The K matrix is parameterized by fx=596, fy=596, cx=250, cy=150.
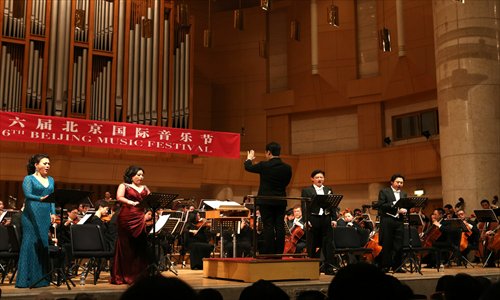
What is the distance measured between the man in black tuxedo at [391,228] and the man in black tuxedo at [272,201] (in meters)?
2.07

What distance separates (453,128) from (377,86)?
13.7 feet

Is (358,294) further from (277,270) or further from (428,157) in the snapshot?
(428,157)

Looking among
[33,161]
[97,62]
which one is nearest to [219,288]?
[33,161]

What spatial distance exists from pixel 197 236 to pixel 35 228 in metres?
5.08

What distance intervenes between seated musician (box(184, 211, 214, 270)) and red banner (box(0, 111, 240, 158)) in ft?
10.8

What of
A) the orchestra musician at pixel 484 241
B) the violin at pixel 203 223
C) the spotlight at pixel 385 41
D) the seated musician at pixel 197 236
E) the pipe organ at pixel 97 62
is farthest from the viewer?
the pipe organ at pixel 97 62

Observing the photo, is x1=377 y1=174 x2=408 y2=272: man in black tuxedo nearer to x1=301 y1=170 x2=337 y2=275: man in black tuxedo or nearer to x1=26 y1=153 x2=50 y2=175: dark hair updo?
x1=301 y1=170 x2=337 y2=275: man in black tuxedo

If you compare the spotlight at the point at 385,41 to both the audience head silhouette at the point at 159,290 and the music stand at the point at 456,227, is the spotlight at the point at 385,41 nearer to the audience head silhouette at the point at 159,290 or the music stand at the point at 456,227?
the music stand at the point at 456,227

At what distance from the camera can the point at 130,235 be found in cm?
756

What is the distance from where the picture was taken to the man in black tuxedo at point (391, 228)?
30.2ft

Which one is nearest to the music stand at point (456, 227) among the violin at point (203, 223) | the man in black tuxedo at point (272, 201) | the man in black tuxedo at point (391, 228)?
the man in black tuxedo at point (391, 228)

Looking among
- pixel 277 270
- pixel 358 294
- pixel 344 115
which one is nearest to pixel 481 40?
pixel 344 115

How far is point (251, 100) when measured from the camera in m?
20.0

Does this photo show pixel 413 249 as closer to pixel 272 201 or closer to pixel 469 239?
pixel 272 201
